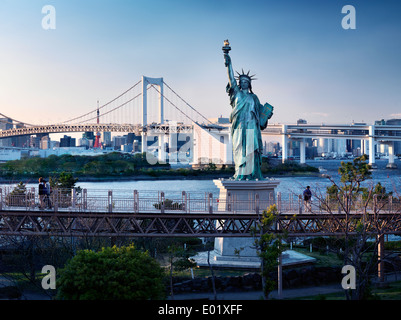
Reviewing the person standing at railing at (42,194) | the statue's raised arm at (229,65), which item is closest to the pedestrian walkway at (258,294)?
the person standing at railing at (42,194)

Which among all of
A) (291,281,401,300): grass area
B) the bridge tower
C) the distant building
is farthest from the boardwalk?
the bridge tower

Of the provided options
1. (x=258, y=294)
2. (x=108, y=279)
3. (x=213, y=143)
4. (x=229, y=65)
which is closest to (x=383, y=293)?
(x=258, y=294)

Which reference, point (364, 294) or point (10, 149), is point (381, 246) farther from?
point (10, 149)

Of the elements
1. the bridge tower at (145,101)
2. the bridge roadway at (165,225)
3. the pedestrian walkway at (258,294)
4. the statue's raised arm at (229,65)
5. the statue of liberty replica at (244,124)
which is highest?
the bridge tower at (145,101)

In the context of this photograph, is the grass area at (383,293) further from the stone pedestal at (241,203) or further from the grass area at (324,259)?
the stone pedestal at (241,203)

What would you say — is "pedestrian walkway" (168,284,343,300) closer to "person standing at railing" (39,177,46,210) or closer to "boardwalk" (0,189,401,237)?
"boardwalk" (0,189,401,237)
